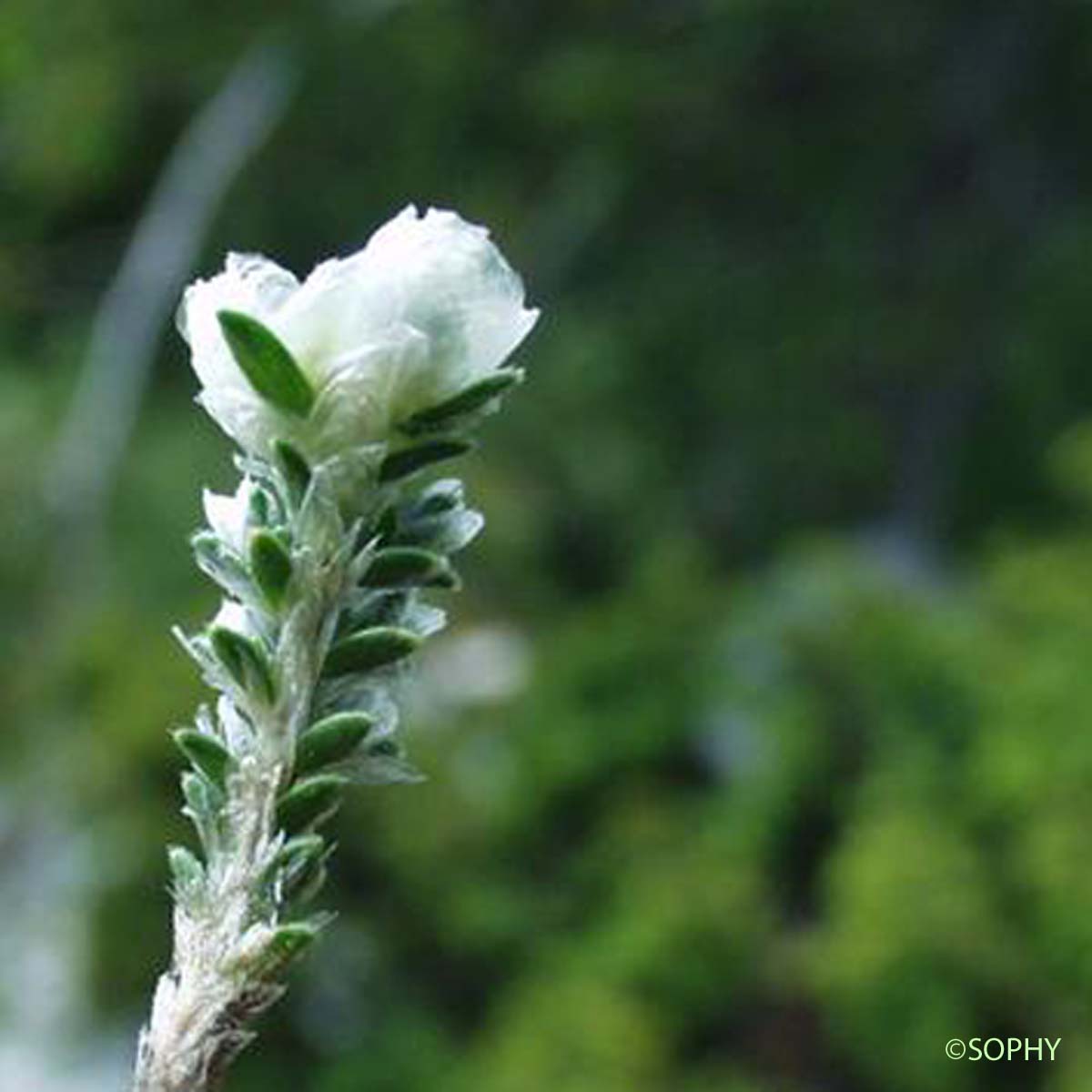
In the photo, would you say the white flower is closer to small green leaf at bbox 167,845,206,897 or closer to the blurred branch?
small green leaf at bbox 167,845,206,897

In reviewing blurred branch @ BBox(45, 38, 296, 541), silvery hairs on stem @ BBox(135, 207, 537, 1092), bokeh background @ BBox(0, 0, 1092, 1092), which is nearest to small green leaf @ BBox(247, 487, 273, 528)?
silvery hairs on stem @ BBox(135, 207, 537, 1092)

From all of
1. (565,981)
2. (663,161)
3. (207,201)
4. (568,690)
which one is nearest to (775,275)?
(663,161)

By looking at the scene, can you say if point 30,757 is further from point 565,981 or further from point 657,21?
point 657,21

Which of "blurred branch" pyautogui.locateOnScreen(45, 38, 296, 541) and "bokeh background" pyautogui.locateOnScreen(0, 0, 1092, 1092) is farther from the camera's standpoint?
"blurred branch" pyautogui.locateOnScreen(45, 38, 296, 541)

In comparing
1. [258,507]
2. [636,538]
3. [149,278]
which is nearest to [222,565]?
[258,507]

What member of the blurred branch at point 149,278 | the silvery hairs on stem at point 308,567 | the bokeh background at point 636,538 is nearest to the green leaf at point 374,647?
the silvery hairs on stem at point 308,567

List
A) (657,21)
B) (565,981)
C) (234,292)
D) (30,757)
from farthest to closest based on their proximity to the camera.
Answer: (657,21), (30,757), (565,981), (234,292)
